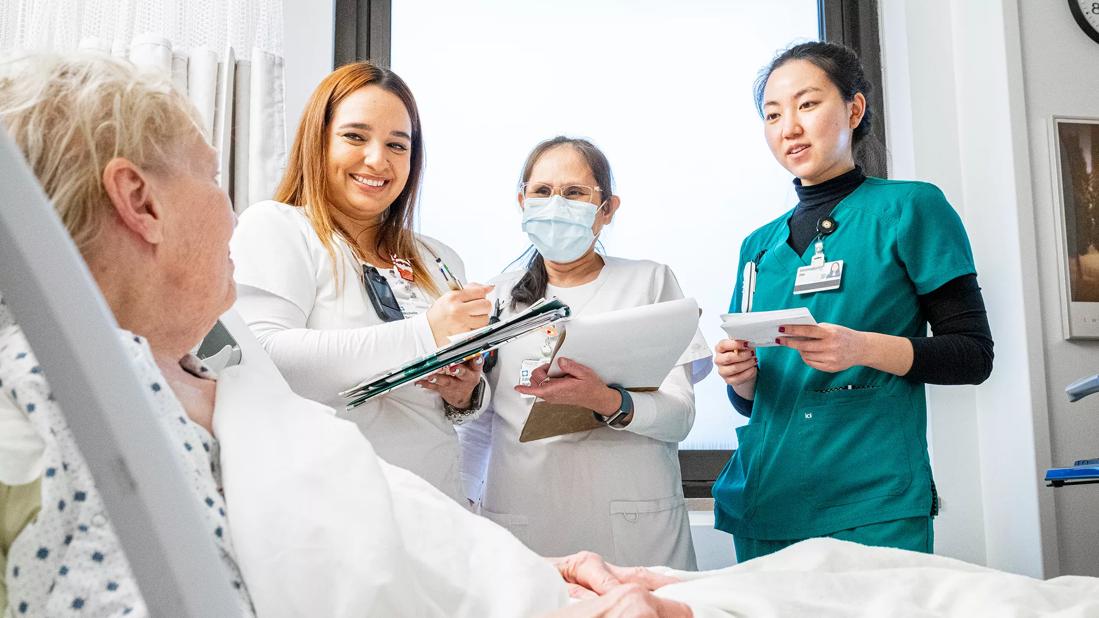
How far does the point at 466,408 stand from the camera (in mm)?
1789

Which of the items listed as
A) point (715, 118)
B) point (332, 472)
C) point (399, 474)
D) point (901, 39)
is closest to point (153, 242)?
point (332, 472)

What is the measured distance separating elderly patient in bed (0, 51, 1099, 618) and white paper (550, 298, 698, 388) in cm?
66

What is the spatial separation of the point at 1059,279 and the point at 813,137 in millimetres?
951

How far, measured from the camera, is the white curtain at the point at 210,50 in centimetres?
242

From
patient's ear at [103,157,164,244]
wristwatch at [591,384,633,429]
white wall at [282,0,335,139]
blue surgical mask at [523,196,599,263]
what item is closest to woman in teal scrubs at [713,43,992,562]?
wristwatch at [591,384,633,429]

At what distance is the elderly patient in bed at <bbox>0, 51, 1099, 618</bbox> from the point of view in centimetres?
63

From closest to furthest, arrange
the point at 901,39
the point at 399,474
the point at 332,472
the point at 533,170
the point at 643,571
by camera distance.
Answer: the point at 332,472, the point at 399,474, the point at 643,571, the point at 533,170, the point at 901,39

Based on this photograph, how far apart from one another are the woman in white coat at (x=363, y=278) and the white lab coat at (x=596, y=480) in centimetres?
18

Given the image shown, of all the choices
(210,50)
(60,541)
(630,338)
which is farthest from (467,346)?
(210,50)

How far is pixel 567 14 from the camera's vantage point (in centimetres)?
292

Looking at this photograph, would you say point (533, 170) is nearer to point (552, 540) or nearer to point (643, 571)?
point (552, 540)

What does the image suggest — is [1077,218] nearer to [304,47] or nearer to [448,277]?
[448,277]

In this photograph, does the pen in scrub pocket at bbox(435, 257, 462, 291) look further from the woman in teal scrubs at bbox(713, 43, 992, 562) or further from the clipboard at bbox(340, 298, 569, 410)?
the woman in teal scrubs at bbox(713, 43, 992, 562)

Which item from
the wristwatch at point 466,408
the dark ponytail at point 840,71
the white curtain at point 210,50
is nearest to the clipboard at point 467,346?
the wristwatch at point 466,408
